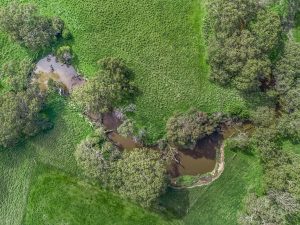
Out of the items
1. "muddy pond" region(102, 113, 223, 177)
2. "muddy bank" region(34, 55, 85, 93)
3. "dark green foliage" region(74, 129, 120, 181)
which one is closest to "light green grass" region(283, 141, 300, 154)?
"muddy pond" region(102, 113, 223, 177)

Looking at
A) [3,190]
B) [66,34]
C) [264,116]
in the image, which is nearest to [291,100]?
[264,116]

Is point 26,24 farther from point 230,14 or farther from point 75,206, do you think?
point 230,14

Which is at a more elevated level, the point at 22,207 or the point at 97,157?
A: the point at 97,157

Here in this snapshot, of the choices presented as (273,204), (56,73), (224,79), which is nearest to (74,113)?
(56,73)

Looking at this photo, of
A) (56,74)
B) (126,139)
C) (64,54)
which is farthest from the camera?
(56,74)

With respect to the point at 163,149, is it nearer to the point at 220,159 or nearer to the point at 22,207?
the point at 220,159

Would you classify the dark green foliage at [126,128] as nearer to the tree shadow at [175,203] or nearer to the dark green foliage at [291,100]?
the tree shadow at [175,203]
